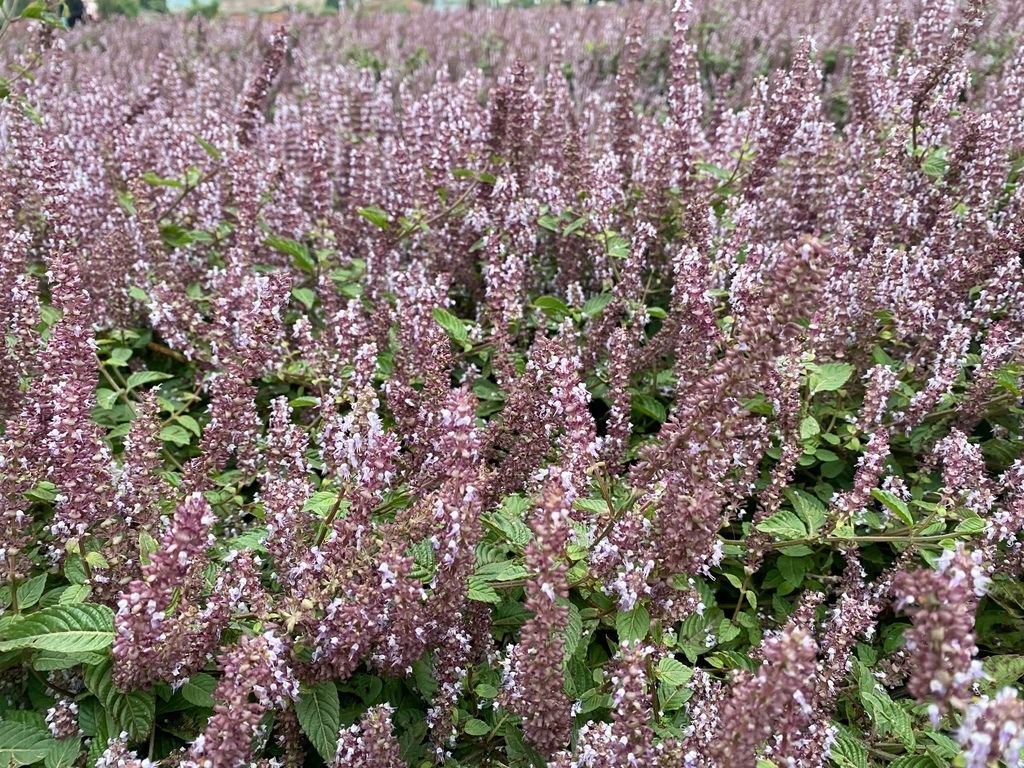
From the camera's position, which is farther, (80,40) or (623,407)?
(80,40)

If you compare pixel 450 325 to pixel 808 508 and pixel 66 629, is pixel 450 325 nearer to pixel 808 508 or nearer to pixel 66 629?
pixel 808 508

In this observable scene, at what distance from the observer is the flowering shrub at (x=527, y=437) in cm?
215

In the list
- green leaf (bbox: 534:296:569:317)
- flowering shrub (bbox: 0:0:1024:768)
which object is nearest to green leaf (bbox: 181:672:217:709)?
flowering shrub (bbox: 0:0:1024:768)

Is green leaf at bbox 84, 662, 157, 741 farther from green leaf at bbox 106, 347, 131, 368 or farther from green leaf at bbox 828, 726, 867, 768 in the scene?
green leaf at bbox 828, 726, 867, 768

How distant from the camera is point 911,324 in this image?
3.38 m

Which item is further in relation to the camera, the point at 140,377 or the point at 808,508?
the point at 140,377

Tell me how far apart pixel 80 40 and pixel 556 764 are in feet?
46.3

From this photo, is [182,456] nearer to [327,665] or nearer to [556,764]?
[327,665]

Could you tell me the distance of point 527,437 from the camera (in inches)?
111

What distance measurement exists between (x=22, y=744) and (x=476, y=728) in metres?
1.37

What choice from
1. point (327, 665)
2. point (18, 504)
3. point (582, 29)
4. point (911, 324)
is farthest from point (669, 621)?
point (582, 29)

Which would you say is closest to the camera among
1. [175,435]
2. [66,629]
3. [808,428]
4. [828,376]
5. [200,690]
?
[66,629]

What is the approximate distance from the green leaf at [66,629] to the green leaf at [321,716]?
23.1 inches

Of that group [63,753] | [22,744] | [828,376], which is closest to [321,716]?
[63,753]
